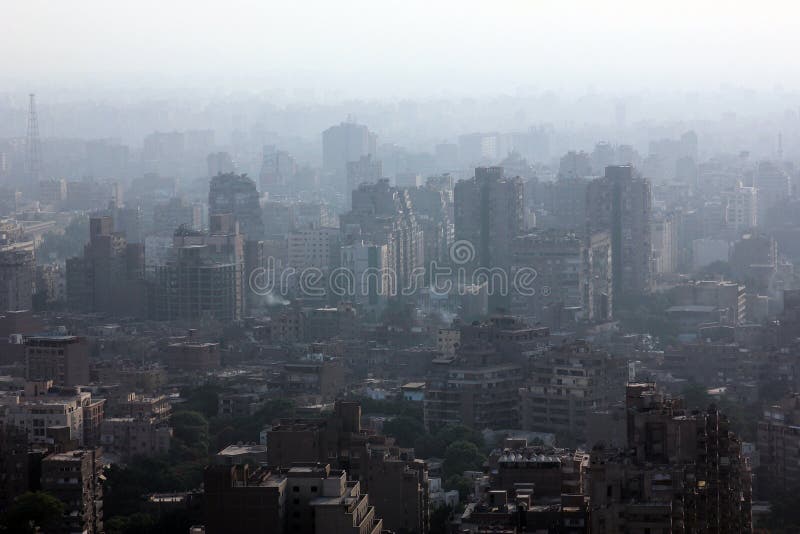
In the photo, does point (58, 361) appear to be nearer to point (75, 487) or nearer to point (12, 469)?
point (12, 469)

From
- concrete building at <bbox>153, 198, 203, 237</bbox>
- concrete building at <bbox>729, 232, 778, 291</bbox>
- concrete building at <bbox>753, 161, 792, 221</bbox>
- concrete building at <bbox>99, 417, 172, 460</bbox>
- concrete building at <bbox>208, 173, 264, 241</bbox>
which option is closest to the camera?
concrete building at <bbox>99, 417, 172, 460</bbox>

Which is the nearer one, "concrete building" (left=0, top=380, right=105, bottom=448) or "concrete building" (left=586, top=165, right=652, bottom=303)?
"concrete building" (left=0, top=380, right=105, bottom=448)

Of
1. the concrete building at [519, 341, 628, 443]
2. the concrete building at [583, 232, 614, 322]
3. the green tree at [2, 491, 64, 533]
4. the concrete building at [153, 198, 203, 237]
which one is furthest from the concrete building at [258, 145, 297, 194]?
the green tree at [2, 491, 64, 533]

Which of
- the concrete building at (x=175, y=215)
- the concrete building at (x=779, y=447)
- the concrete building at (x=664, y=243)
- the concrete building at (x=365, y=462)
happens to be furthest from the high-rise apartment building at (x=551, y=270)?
the concrete building at (x=365, y=462)

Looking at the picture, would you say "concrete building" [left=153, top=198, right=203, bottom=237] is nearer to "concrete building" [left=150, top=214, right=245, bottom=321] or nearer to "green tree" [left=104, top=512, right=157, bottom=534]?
"concrete building" [left=150, top=214, right=245, bottom=321]

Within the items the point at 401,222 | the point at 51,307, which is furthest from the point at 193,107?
the point at 51,307

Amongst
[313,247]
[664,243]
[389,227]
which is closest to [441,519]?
[389,227]

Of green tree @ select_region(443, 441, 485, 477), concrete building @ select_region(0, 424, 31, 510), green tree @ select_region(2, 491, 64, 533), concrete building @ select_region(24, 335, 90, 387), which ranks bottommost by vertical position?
green tree @ select_region(443, 441, 485, 477)
